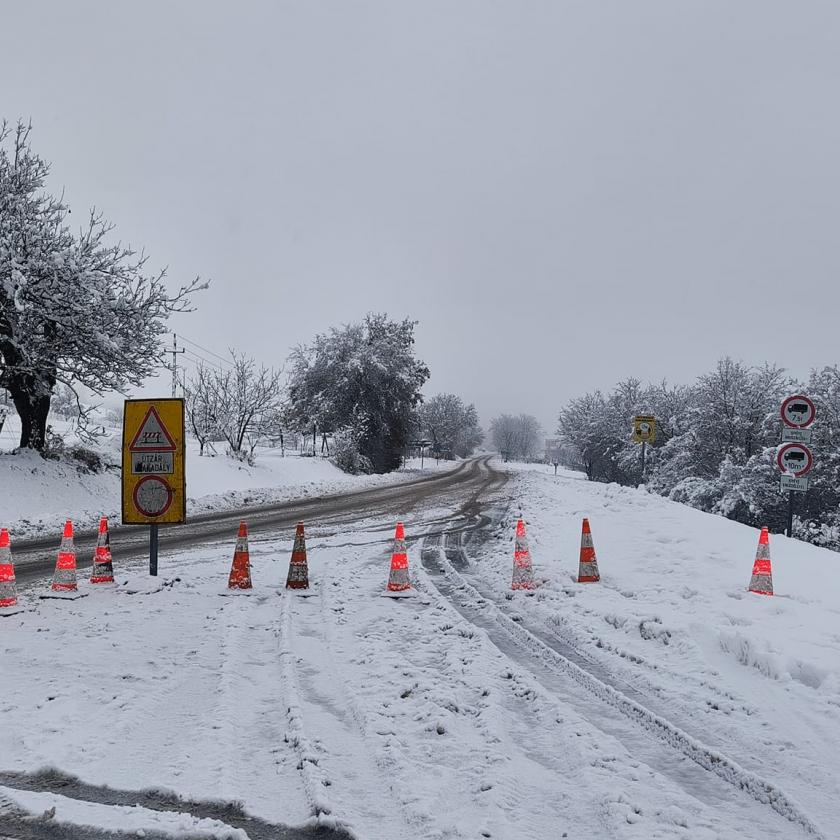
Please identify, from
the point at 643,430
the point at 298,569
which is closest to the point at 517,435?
the point at 643,430

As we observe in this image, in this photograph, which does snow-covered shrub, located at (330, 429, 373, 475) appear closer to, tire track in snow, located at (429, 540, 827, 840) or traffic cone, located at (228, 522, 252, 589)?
traffic cone, located at (228, 522, 252, 589)

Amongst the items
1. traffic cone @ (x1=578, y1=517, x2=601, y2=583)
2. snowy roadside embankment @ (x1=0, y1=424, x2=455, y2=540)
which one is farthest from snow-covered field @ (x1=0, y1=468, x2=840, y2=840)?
snowy roadside embankment @ (x1=0, y1=424, x2=455, y2=540)

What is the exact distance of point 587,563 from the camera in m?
7.95

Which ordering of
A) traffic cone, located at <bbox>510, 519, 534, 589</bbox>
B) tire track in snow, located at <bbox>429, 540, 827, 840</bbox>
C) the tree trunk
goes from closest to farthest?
tire track in snow, located at <bbox>429, 540, 827, 840</bbox>
traffic cone, located at <bbox>510, 519, 534, 589</bbox>
the tree trunk

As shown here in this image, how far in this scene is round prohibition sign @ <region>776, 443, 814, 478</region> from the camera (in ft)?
32.3

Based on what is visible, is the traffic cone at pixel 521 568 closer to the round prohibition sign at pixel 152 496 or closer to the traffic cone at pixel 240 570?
the traffic cone at pixel 240 570

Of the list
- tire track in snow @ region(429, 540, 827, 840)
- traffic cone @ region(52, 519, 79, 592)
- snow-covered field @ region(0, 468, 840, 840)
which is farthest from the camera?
traffic cone @ region(52, 519, 79, 592)

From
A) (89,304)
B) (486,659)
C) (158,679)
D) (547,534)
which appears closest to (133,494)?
(158,679)

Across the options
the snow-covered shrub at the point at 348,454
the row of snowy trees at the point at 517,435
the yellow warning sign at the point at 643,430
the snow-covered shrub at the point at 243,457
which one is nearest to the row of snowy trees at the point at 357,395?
the snow-covered shrub at the point at 348,454

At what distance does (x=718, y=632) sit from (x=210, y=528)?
1024 cm

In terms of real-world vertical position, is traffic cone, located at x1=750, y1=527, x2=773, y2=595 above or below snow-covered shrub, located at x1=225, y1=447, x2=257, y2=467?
below

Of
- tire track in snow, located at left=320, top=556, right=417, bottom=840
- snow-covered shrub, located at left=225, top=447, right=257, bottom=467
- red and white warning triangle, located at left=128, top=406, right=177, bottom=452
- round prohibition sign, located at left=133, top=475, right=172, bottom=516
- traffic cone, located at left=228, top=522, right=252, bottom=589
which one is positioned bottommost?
tire track in snow, located at left=320, top=556, right=417, bottom=840

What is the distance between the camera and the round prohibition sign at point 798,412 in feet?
31.4

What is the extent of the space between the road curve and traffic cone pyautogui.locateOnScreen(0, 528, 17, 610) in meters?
1.44
